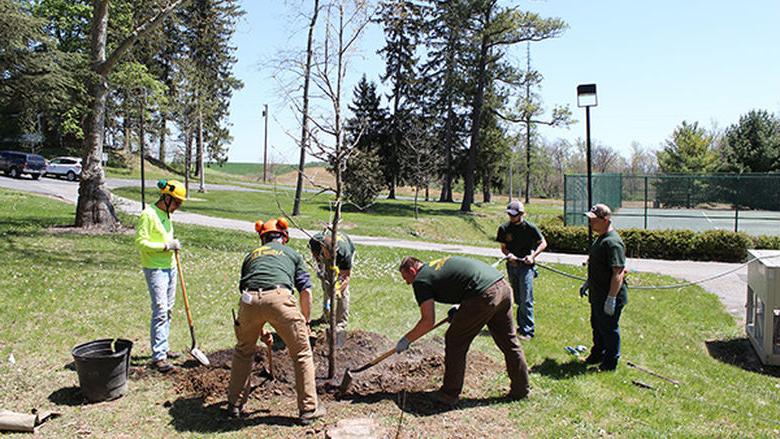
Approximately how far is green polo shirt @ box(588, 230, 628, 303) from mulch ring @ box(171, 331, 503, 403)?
1450 millimetres

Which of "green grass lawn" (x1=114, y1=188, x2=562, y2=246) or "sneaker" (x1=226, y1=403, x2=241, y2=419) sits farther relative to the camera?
"green grass lawn" (x1=114, y1=188, x2=562, y2=246)

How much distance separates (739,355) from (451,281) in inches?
241

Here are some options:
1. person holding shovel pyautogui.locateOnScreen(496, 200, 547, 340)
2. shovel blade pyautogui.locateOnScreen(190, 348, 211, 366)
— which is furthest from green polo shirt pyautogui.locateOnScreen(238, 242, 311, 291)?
person holding shovel pyautogui.locateOnScreen(496, 200, 547, 340)

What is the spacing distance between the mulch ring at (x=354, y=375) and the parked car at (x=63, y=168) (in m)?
35.6

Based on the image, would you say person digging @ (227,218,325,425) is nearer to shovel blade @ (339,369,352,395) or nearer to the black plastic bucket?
shovel blade @ (339,369,352,395)

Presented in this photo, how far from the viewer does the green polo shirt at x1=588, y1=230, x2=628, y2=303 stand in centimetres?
627

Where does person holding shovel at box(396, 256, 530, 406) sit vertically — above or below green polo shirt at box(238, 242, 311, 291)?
below

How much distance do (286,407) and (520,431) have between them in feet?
7.13

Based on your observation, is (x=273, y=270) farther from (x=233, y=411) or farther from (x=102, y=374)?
(x=102, y=374)

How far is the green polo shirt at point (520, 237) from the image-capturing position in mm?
7660

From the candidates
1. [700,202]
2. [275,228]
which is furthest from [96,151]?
[700,202]

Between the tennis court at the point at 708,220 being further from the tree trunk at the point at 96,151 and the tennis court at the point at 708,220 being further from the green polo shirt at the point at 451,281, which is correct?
the green polo shirt at the point at 451,281

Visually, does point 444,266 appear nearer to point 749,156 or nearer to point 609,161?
point 749,156

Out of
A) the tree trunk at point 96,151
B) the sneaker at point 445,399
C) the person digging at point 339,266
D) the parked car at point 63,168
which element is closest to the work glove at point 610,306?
the sneaker at point 445,399
